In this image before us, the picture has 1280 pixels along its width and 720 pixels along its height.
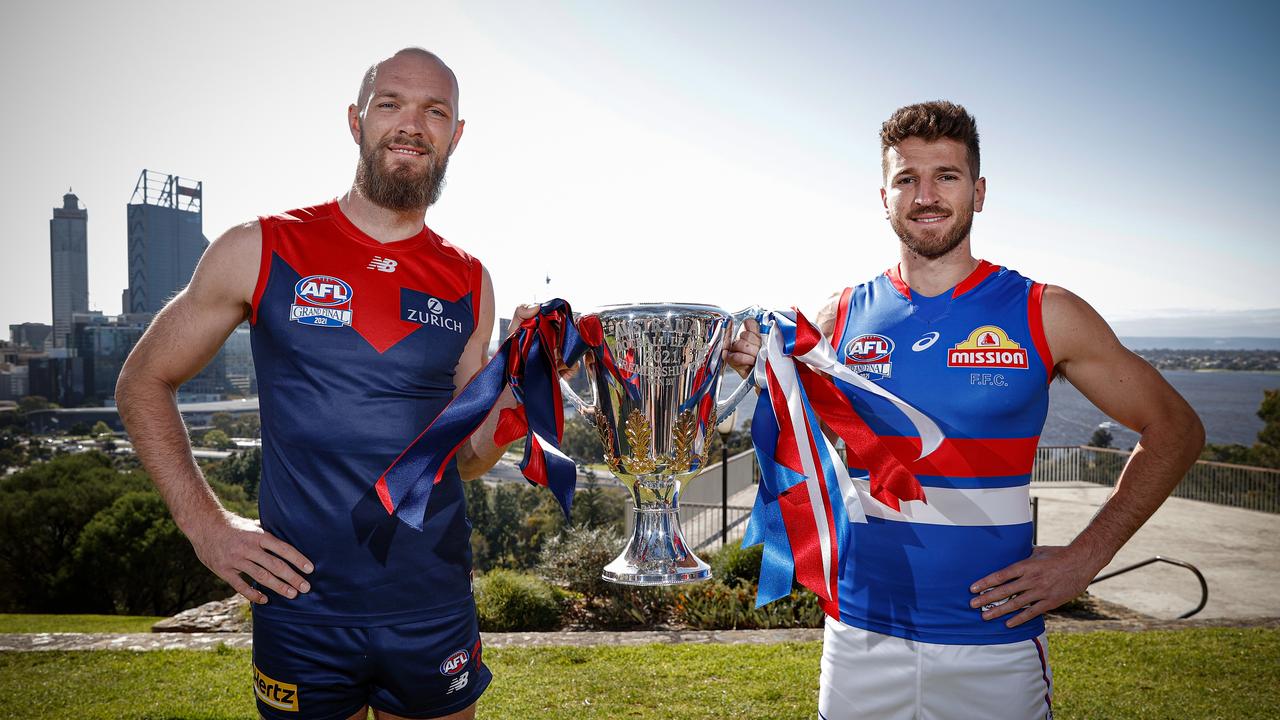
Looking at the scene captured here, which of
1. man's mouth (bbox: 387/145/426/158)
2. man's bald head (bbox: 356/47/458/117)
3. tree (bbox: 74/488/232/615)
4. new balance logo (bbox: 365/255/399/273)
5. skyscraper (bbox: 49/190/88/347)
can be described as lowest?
tree (bbox: 74/488/232/615)

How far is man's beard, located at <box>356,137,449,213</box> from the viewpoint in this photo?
6.97 feet

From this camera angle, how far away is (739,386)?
2205 millimetres

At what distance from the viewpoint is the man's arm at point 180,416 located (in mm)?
1867

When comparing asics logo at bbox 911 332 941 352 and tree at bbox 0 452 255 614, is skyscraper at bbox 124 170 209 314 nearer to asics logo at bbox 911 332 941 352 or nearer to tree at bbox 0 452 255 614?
tree at bbox 0 452 255 614

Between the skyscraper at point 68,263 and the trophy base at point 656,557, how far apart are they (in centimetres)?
3683

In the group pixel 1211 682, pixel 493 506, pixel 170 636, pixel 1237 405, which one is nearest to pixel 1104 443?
pixel 493 506

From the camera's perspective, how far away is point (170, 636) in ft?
25.2

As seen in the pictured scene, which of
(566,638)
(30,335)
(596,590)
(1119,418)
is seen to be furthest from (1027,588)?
(30,335)

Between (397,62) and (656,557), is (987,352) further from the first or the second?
(397,62)

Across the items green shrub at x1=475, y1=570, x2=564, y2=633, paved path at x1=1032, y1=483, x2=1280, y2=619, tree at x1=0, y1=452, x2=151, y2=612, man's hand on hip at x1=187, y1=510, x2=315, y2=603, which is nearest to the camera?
man's hand on hip at x1=187, y1=510, x2=315, y2=603

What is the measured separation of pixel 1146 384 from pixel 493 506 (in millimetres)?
19254

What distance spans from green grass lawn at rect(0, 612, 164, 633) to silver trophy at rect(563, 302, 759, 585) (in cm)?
1130

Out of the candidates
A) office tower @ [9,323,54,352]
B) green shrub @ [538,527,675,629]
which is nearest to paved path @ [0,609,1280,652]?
green shrub @ [538,527,675,629]

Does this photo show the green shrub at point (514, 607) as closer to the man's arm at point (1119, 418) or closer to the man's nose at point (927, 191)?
the man's arm at point (1119, 418)
